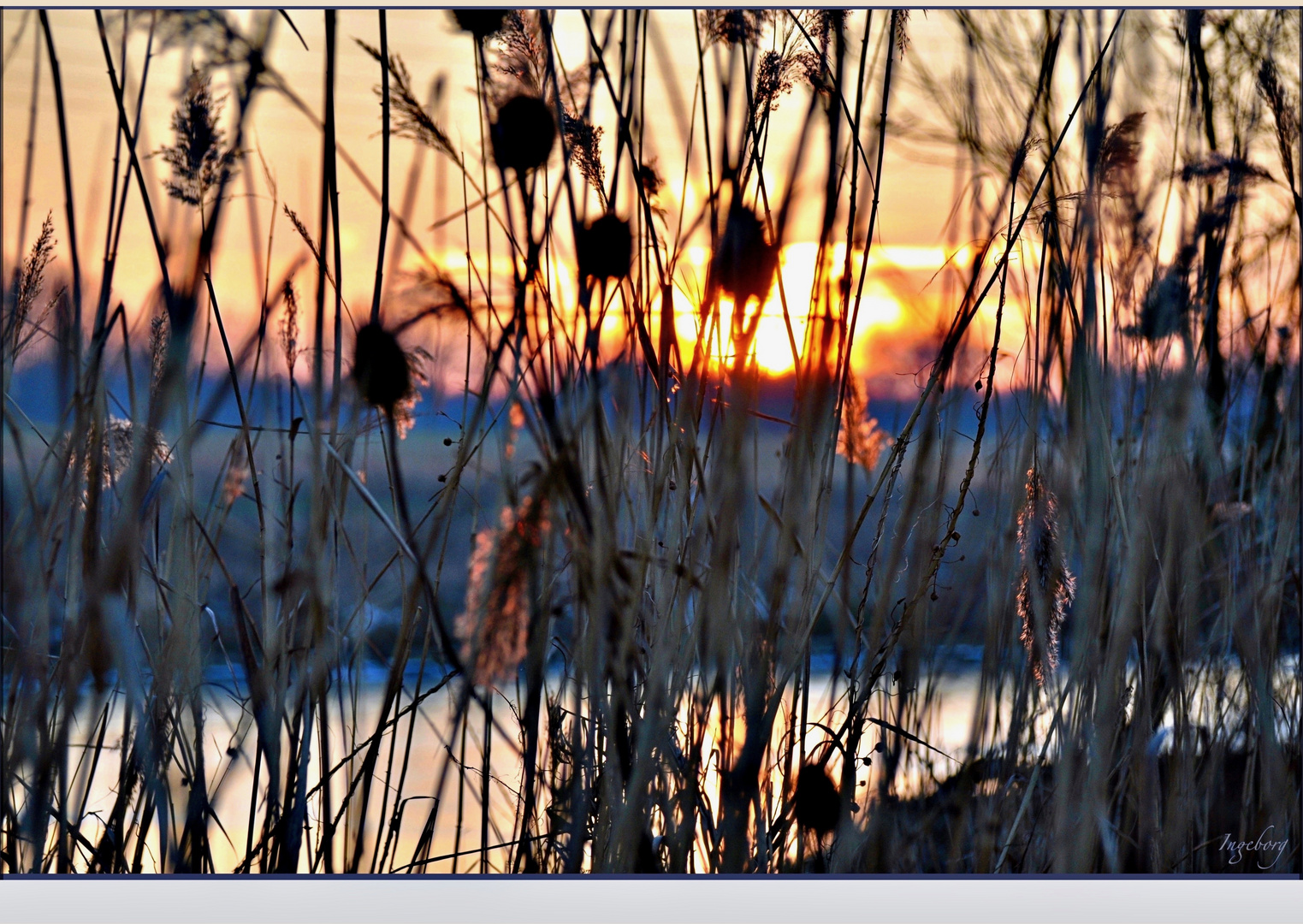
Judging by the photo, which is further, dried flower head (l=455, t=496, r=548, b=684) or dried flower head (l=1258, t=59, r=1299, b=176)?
dried flower head (l=1258, t=59, r=1299, b=176)

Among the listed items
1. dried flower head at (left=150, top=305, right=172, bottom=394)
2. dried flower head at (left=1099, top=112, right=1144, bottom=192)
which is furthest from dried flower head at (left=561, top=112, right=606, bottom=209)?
dried flower head at (left=1099, top=112, right=1144, bottom=192)

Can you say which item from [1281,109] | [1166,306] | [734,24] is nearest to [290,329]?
[734,24]

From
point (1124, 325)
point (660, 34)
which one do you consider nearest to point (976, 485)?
point (1124, 325)

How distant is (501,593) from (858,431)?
19.8 inches

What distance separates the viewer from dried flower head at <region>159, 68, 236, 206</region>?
1.23 meters

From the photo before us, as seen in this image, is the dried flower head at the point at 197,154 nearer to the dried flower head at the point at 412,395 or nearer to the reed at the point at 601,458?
the reed at the point at 601,458

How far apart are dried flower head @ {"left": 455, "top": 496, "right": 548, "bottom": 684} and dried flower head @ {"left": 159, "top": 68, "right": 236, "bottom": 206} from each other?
0.58 metres

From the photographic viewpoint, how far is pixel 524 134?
1.24 meters

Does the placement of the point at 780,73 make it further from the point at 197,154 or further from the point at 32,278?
the point at 32,278

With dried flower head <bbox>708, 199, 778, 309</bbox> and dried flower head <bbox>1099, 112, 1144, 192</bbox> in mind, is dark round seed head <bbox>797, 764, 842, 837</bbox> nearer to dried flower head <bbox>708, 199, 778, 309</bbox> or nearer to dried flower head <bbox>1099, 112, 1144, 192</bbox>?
dried flower head <bbox>708, 199, 778, 309</bbox>

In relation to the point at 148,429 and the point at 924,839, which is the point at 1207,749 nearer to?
the point at 924,839

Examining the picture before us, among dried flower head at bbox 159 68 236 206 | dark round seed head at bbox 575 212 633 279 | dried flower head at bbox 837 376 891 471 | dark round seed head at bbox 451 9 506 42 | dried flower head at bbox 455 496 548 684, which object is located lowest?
dried flower head at bbox 455 496 548 684

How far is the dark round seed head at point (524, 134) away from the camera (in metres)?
1.24

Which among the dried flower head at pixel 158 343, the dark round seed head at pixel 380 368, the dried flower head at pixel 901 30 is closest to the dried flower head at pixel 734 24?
the dried flower head at pixel 901 30
